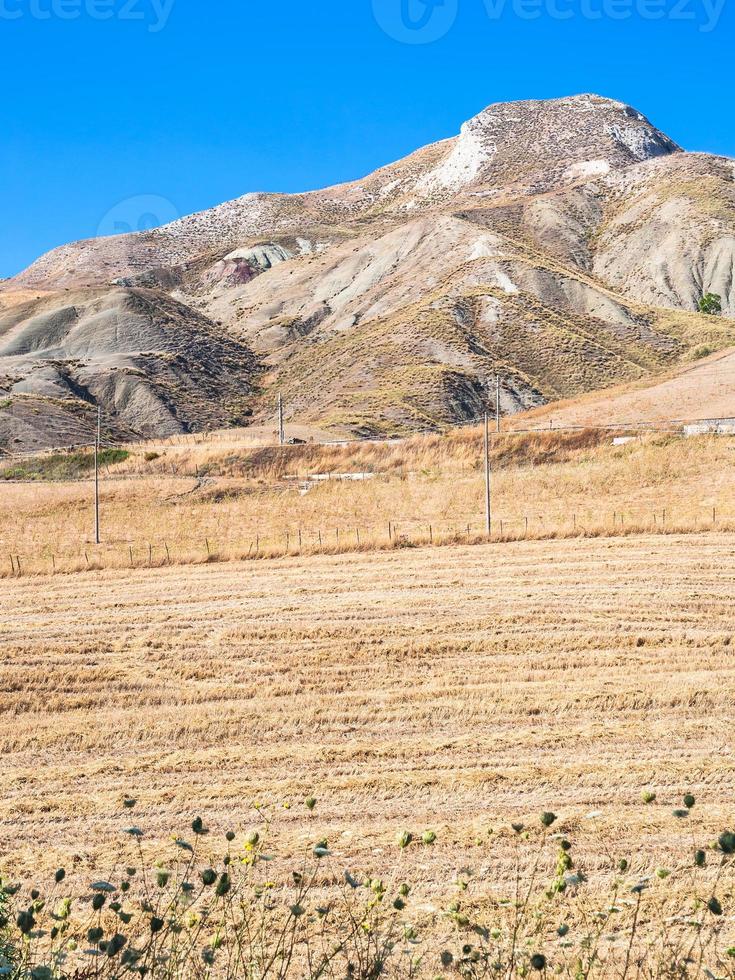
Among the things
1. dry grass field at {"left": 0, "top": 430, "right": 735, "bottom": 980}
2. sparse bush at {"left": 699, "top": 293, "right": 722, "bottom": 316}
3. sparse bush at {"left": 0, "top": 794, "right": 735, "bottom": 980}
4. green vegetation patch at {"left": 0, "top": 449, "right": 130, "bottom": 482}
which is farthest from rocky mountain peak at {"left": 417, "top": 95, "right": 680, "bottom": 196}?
sparse bush at {"left": 0, "top": 794, "right": 735, "bottom": 980}

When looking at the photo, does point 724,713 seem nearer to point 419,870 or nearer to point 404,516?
point 419,870

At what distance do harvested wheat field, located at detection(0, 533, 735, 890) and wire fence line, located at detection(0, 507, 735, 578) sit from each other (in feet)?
15.1

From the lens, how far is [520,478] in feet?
156

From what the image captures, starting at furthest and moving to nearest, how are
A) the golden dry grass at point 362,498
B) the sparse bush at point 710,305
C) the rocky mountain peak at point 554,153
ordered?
the rocky mountain peak at point 554,153 < the sparse bush at point 710,305 < the golden dry grass at point 362,498

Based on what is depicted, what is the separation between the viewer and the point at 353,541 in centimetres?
3281

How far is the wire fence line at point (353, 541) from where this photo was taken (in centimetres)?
3194

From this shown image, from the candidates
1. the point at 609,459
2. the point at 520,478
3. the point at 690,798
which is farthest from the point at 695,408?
the point at 690,798

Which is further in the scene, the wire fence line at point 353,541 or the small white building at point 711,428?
the small white building at point 711,428

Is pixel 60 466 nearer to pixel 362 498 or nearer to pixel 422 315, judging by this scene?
pixel 362 498

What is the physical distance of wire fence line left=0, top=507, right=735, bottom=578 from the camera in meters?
31.9

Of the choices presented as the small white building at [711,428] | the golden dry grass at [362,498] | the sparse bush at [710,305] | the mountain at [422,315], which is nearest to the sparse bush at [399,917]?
the golden dry grass at [362,498]

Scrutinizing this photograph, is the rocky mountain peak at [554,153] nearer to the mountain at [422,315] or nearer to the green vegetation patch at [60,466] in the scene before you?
the mountain at [422,315]

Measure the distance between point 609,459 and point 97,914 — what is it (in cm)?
4329

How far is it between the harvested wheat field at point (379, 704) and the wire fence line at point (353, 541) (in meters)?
4.61
